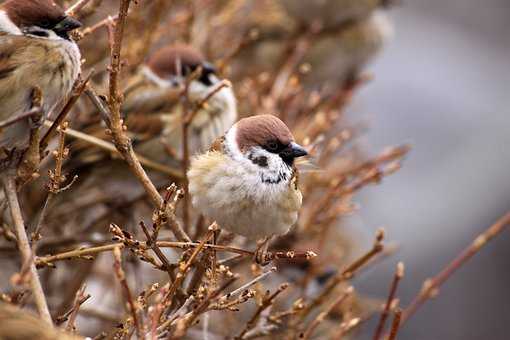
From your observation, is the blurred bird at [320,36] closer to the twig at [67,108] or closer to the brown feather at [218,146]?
the brown feather at [218,146]

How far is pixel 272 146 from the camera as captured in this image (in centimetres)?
213

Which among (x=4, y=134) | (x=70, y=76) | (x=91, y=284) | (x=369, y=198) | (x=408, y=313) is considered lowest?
(x=369, y=198)

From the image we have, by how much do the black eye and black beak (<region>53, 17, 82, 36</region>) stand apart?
0.54 meters

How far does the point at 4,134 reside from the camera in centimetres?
202

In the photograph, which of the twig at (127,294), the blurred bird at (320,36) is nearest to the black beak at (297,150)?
the twig at (127,294)

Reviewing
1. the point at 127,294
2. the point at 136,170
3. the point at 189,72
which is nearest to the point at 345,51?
the point at 189,72

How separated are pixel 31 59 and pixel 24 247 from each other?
505 millimetres

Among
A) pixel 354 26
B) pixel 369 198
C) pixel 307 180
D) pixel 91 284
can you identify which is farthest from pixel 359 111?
pixel 307 180

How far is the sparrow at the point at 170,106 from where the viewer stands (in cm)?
308

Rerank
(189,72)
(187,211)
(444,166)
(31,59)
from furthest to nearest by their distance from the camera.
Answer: (444,166), (189,72), (187,211), (31,59)

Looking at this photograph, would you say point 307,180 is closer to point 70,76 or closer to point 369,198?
point 70,76

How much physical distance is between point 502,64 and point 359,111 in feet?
8.85

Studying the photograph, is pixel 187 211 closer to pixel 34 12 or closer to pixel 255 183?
pixel 255 183

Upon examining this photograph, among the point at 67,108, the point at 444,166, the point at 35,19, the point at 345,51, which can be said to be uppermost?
the point at 35,19
